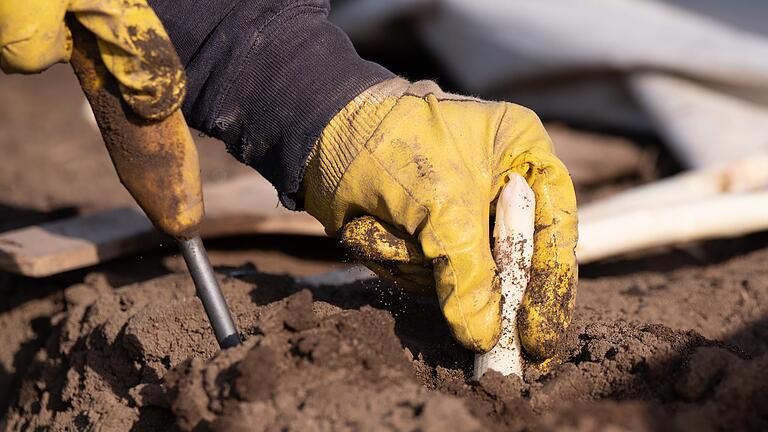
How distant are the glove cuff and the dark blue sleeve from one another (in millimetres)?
20

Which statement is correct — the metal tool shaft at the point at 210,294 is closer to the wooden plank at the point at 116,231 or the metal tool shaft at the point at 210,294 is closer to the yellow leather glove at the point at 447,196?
the yellow leather glove at the point at 447,196

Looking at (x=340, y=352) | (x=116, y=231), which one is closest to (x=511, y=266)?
(x=340, y=352)

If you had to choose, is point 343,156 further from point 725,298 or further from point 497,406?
point 725,298

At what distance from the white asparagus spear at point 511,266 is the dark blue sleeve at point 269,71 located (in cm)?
39

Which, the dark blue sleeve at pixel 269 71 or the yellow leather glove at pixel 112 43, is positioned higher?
the yellow leather glove at pixel 112 43

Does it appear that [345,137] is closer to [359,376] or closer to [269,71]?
[269,71]

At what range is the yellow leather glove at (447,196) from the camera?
1.62 metres

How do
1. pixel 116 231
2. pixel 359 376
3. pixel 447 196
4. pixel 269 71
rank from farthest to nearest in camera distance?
pixel 116 231 → pixel 269 71 → pixel 447 196 → pixel 359 376

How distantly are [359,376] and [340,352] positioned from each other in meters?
0.05

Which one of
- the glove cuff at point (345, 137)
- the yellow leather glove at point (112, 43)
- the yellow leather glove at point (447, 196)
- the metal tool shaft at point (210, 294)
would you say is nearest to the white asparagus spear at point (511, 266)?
the yellow leather glove at point (447, 196)

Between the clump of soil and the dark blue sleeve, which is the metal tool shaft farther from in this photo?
the dark blue sleeve

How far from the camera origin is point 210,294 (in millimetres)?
1671

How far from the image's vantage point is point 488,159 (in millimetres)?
1724

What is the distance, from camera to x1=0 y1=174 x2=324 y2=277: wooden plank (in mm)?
Result: 2305
